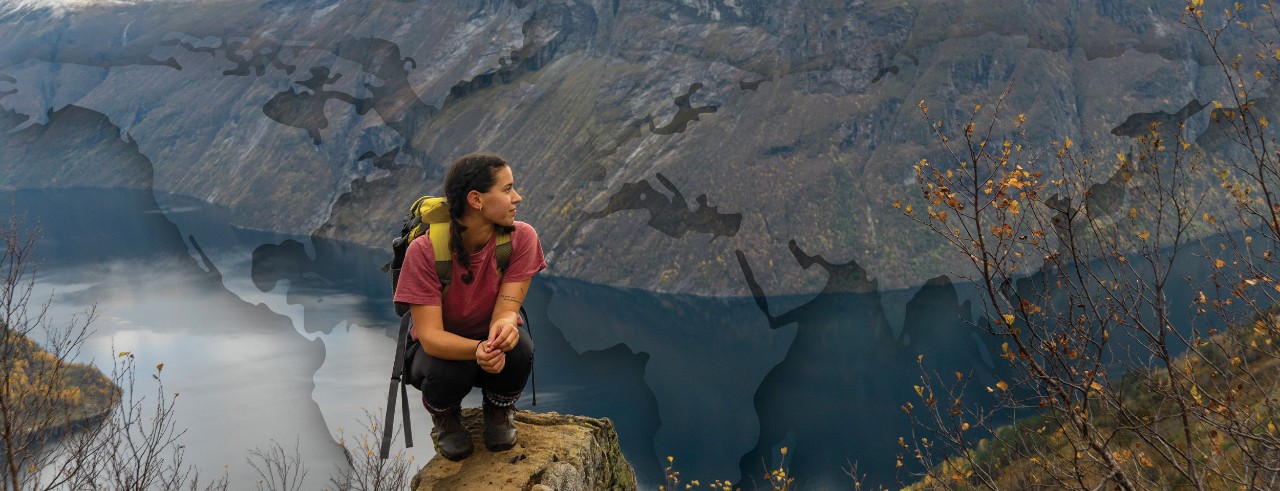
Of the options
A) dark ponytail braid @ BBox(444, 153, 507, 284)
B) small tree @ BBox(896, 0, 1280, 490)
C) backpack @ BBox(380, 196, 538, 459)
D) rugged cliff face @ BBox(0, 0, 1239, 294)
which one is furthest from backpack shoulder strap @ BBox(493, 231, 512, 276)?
rugged cliff face @ BBox(0, 0, 1239, 294)

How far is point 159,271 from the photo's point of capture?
347 ft

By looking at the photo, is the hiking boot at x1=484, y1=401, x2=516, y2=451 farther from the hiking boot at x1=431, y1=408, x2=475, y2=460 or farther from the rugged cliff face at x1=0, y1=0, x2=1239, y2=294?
the rugged cliff face at x1=0, y1=0, x2=1239, y2=294

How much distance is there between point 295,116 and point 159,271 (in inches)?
3623

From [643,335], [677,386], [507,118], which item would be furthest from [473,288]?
[507,118]

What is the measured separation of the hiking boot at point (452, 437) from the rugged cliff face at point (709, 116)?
107587 mm

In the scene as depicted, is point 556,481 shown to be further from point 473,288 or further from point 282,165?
point 282,165

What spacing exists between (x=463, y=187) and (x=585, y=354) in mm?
71655

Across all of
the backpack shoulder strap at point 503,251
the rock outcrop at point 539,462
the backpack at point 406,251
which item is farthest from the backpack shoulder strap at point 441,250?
the rock outcrop at point 539,462

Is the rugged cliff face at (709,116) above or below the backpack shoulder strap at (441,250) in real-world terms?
below

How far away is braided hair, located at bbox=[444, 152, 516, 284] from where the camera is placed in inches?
274

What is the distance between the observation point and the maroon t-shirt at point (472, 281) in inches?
271

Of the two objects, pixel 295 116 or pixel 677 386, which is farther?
pixel 295 116

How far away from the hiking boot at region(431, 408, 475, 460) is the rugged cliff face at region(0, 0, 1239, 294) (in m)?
108

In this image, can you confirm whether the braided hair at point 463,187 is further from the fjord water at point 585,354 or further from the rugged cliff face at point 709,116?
the rugged cliff face at point 709,116
